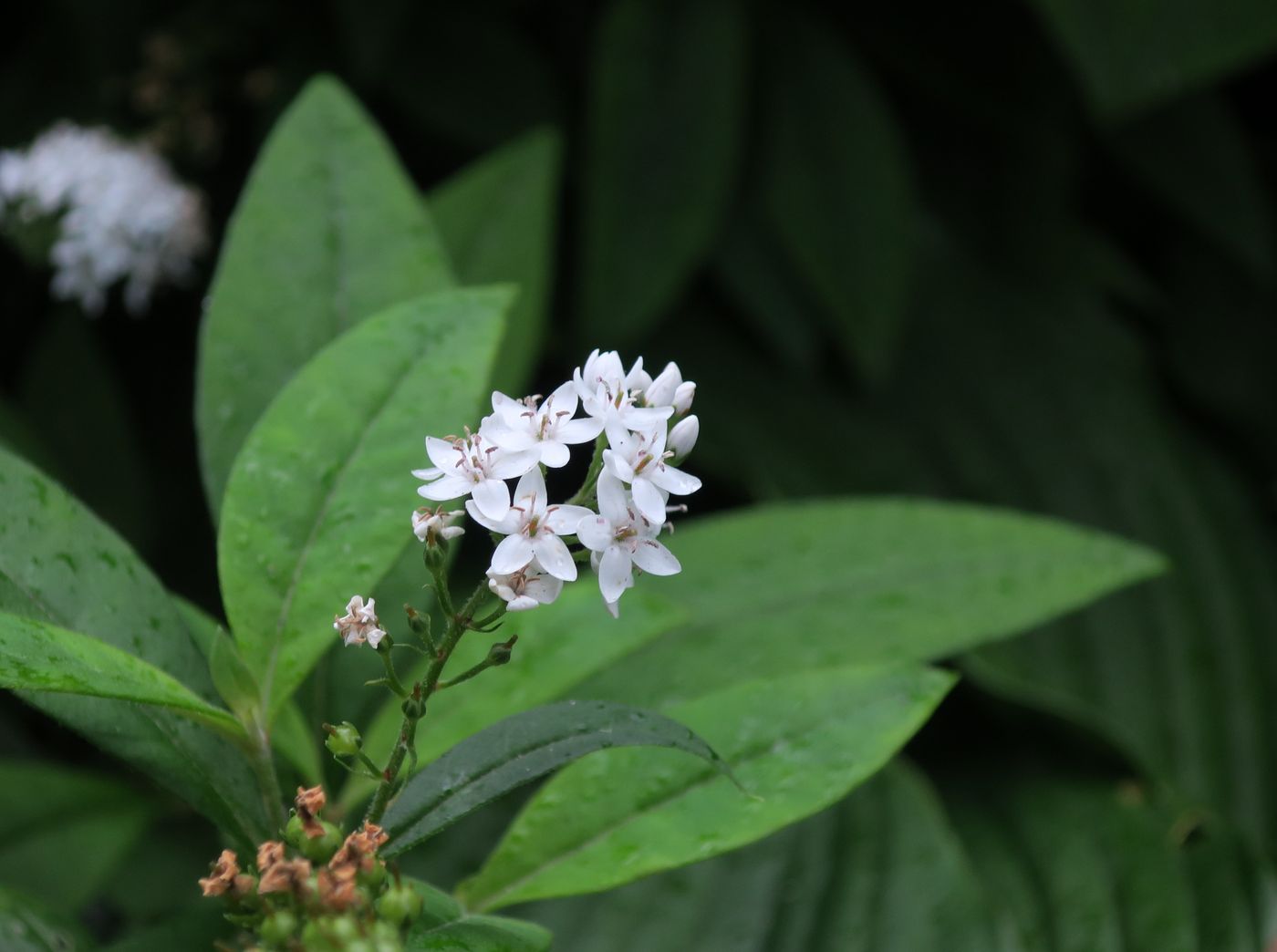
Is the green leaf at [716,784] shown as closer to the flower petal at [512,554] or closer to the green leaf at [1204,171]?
the flower petal at [512,554]

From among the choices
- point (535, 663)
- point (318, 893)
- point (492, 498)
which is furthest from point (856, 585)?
point (318, 893)

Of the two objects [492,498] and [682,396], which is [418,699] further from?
[682,396]

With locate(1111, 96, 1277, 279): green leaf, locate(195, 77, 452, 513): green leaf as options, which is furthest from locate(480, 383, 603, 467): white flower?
locate(1111, 96, 1277, 279): green leaf

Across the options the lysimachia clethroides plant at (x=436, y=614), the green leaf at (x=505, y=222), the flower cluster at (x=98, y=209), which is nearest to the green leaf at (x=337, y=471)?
the lysimachia clethroides plant at (x=436, y=614)

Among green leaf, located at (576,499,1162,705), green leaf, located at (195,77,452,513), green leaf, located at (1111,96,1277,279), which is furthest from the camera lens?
green leaf, located at (1111,96,1277,279)

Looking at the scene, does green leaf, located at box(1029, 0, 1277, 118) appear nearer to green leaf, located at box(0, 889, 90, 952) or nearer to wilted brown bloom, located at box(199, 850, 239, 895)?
wilted brown bloom, located at box(199, 850, 239, 895)
